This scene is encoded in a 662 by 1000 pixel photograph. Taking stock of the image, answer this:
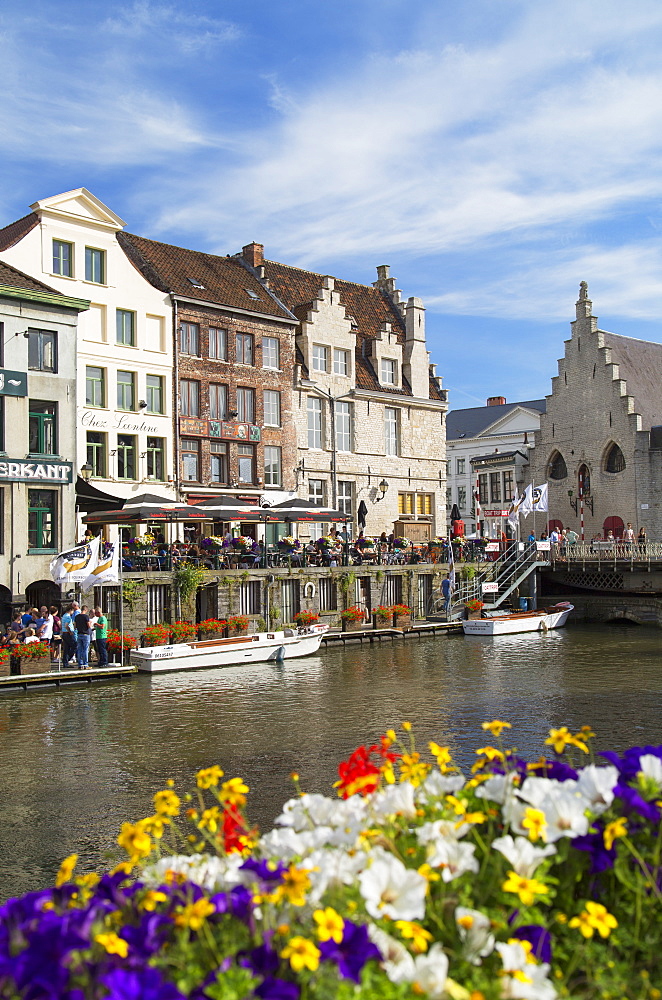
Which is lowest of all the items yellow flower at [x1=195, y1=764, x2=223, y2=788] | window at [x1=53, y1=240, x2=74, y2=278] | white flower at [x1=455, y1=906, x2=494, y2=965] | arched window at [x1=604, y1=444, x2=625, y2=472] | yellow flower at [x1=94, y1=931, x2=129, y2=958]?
white flower at [x1=455, y1=906, x2=494, y2=965]

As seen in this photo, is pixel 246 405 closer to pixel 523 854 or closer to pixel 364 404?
pixel 364 404

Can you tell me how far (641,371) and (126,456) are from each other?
36356 millimetres

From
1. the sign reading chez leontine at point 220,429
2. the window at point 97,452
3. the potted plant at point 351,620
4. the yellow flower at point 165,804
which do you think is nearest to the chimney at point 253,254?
the sign reading chez leontine at point 220,429

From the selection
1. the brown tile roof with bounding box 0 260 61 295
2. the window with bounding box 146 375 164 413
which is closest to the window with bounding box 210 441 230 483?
the window with bounding box 146 375 164 413

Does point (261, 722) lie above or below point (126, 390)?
below

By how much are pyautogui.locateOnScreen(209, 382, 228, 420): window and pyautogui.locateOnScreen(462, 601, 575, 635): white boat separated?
45.0 feet

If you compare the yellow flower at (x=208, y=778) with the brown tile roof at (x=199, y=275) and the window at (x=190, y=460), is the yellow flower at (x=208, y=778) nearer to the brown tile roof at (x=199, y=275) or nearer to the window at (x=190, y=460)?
the window at (x=190, y=460)

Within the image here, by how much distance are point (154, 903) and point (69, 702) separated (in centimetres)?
2048

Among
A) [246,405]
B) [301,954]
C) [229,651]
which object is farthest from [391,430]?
[301,954]

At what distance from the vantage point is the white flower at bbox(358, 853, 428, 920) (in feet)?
10.6

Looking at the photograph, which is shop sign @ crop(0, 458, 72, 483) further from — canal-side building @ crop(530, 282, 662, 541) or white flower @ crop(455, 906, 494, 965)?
canal-side building @ crop(530, 282, 662, 541)

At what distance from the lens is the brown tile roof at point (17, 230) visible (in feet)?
115

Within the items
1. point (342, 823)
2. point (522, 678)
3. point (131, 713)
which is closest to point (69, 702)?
point (131, 713)

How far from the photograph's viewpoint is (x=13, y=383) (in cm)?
3150
